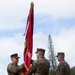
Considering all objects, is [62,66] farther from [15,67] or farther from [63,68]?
[15,67]

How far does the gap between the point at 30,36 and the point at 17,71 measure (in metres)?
1.37

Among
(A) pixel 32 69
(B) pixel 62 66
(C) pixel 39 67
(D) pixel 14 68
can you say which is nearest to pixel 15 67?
(D) pixel 14 68

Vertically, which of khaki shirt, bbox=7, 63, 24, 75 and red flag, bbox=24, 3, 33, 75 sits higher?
red flag, bbox=24, 3, 33, 75

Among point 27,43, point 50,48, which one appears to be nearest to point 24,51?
point 27,43

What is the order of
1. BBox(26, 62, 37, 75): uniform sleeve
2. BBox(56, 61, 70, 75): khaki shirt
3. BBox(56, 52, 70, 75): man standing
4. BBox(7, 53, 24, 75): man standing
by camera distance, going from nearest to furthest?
BBox(26, 62, 37, 75): uniform sleeve < BBox(7, 53, 24, 75): man standing < BBox(56, 52, 70, 75): man standing < BBox(56, 61, 70, 75): khaki shirt

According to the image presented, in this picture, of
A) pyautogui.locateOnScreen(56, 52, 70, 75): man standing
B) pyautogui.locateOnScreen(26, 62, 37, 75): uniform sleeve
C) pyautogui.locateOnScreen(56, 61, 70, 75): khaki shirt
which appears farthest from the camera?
pyautogui.locateOnScreen(56, 61, 70, 75): khaki shirt

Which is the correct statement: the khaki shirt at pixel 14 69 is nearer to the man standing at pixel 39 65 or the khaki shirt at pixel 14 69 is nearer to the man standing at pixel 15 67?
the man standing at pixel 15 67

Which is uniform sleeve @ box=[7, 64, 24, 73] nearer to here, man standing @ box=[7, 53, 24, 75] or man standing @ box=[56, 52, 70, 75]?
man standing @ box=[7, 53, 24, 75]

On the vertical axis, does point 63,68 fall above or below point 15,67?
below

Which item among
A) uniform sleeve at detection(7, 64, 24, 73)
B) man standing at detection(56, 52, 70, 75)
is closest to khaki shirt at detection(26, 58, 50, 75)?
uniform sleeve at detection(7, 64, 24, 73)

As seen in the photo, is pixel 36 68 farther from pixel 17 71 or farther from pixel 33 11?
pixel 33 11

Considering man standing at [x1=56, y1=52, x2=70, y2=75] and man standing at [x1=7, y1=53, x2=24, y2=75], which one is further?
man standing at [x1=56, y1=52, x2=70, y2=75]

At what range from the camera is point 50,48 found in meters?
86.4

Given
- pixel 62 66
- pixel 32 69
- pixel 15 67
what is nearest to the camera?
pixel 32 69
